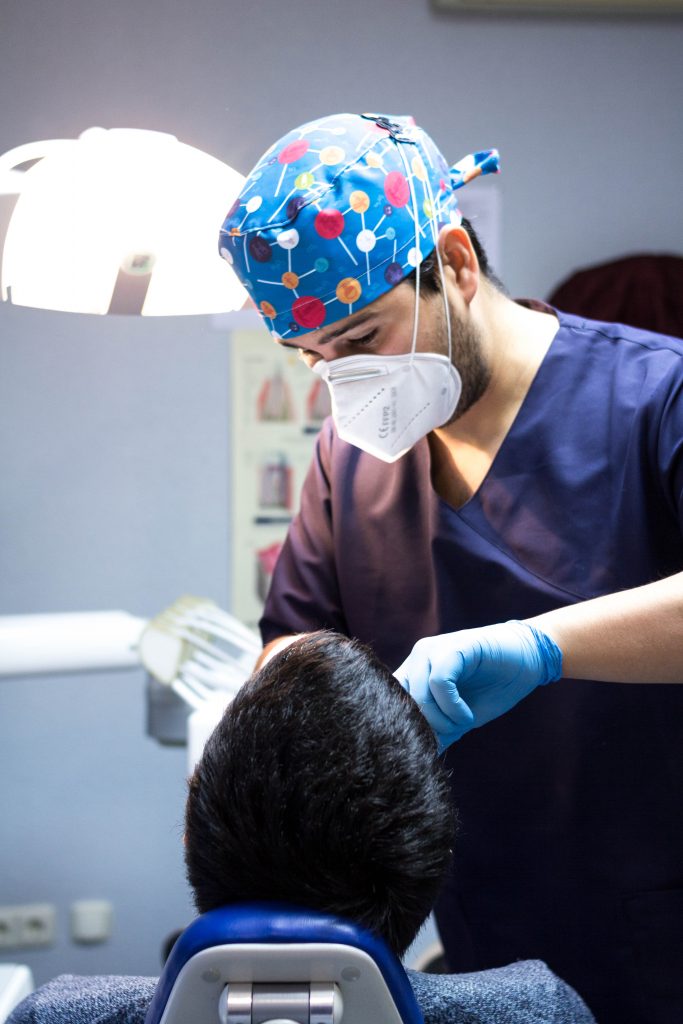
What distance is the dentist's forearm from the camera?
42.6 inches

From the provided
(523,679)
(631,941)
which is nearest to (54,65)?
(523,679)

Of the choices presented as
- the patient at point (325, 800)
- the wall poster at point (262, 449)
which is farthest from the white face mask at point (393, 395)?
the wall poster at point (262, 449)

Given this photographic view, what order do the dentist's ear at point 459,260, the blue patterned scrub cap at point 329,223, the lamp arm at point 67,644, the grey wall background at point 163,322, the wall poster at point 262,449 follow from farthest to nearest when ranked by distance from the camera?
1. the wall poster at point 262,449
2. the grey wall background at point 163,322
3. the lamp arm at point 67,644
4. the dentist's ear at point 459,260
5. the blue patterned scrub cap at point 329,223

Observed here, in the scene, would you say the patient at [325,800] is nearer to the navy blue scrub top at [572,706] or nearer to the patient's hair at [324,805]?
the patient's hair at [324,805]

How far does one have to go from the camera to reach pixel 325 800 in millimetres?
786

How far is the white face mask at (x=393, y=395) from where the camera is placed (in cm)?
125

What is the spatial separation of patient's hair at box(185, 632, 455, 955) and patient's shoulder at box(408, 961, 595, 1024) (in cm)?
13

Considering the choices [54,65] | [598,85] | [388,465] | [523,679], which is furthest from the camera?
[598,85]

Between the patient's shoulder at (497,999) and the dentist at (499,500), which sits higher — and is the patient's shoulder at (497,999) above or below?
below

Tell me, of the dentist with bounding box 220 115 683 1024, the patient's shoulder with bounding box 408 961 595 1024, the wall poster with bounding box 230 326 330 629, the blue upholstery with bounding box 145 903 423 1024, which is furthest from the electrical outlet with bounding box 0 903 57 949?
the blue upholstery with bounding box 145 903 423 1024

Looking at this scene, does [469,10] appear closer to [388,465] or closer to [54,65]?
[54,65]

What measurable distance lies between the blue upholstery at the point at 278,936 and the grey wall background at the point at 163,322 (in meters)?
1.95

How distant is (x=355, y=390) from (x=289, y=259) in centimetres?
19

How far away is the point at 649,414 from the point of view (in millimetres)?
1245
